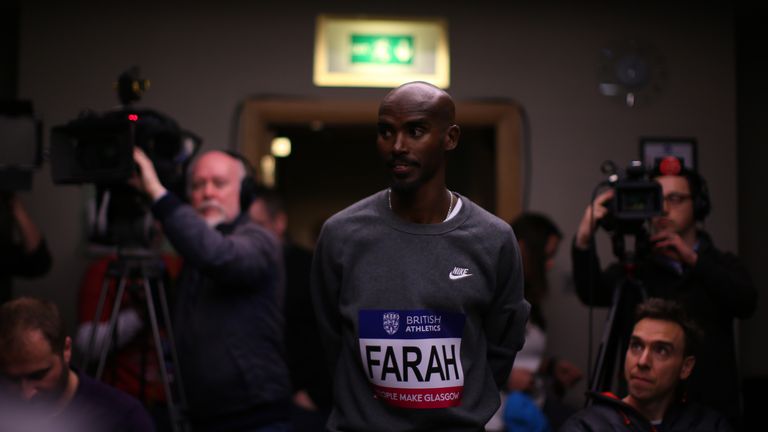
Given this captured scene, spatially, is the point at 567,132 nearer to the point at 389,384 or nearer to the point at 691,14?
the point at 691,14

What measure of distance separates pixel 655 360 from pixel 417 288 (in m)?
1.11

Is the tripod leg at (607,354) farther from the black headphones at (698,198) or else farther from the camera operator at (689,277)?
the black headphones at (698,198)

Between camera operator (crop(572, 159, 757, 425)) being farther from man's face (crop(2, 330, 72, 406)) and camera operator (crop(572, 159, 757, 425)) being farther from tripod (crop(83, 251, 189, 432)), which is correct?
man's face (crop(2, 330, 72, 406))

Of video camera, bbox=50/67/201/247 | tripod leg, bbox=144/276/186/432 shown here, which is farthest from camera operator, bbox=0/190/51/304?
tripod leg, bbox=144/276/186/432

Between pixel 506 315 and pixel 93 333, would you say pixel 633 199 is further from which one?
pixel 93 333

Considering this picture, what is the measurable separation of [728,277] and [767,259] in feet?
8.42

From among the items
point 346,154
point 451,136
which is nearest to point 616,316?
point 451,136

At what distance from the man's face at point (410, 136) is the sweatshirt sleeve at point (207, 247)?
2.74 feet

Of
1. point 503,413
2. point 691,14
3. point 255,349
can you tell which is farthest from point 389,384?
point 691,14

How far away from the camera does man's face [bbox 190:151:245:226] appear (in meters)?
2.47

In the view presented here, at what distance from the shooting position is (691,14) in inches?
173

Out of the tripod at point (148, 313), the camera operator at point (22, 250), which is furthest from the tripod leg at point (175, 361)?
the camera operator at point (22, 250)

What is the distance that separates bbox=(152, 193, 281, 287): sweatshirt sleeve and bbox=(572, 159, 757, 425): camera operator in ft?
3.37

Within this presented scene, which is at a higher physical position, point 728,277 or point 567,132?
point 567,132
